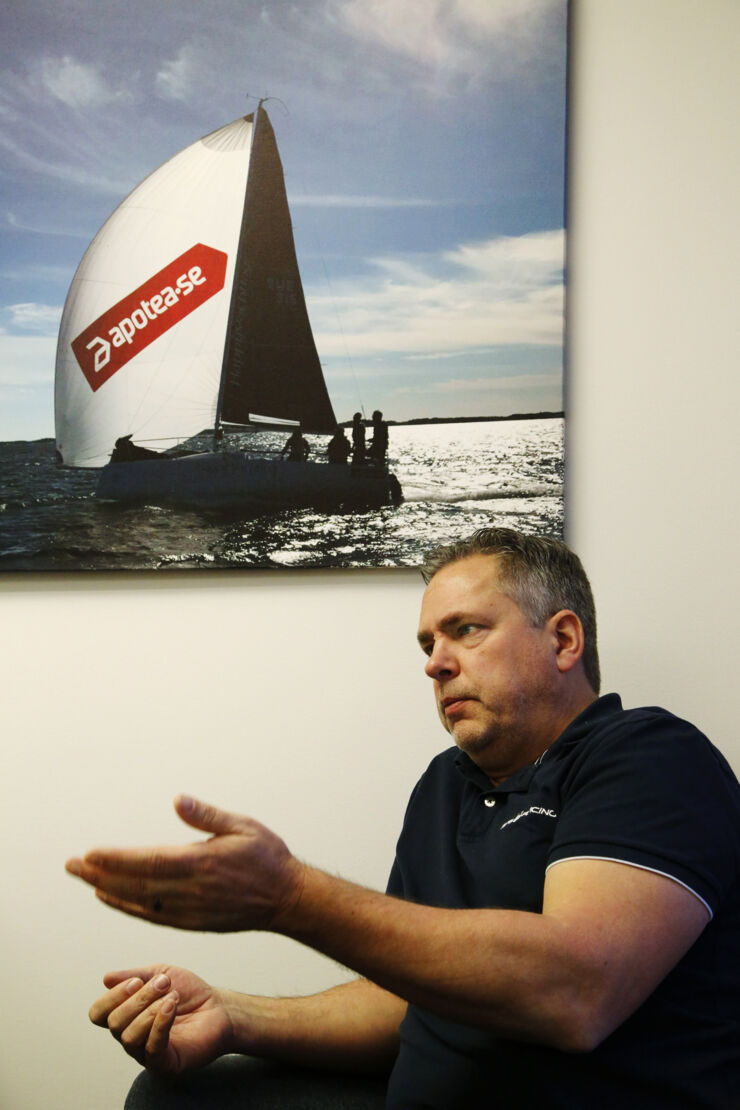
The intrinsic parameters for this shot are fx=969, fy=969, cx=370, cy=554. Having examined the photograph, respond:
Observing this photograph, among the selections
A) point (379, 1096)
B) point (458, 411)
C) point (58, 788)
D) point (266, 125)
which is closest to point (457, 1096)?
point (379, 1096)

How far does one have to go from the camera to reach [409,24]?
146 cm

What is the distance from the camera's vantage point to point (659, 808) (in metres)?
0.89

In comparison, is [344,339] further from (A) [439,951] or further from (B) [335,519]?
(A) [439,951]

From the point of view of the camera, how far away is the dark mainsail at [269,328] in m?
1.51

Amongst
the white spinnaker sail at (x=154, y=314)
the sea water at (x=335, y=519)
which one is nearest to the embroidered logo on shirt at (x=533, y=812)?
the sea water at (x=335, y=519)

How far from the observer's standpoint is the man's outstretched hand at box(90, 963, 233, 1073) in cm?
105

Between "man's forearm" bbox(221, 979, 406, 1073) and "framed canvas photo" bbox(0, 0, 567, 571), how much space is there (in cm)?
63

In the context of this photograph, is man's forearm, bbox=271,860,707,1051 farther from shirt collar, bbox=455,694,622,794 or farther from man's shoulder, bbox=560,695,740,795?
shirt collar, bbox=455,694,622,794

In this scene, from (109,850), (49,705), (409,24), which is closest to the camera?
(109,850)

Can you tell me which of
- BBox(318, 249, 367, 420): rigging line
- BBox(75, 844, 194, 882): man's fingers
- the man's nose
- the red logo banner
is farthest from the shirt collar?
the red logo banner

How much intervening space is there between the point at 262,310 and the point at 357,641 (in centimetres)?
54

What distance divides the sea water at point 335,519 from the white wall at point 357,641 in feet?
0.14

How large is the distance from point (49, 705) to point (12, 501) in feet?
1.09

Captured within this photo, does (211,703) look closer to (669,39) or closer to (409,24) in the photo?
(409,24)
